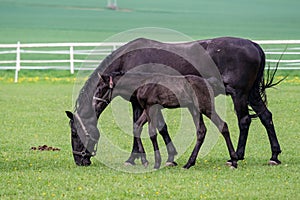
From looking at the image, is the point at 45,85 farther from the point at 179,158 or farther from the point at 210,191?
the point at 210,191

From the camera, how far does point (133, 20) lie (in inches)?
2499

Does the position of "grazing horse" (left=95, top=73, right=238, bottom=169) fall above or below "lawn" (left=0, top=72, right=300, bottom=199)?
above

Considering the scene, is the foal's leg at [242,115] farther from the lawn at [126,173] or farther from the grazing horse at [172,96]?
the grazing horse at [172,96]

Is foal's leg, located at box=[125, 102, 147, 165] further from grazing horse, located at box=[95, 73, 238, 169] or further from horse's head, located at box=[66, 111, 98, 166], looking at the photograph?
horse's head, located at box=[66, 111, 98, 166]

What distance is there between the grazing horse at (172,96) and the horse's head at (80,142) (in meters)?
0.49

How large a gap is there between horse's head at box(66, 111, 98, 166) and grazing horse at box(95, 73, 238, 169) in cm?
49

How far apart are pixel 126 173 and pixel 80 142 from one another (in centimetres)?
107

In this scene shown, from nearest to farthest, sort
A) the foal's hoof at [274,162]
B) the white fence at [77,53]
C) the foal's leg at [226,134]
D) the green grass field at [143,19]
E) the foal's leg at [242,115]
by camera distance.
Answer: the foal's leg at [226,134] → the foal's hoof at [274,162] → the foal's leg at [242,115] → the white fence at [77,53] → the green grass field at [143,19]

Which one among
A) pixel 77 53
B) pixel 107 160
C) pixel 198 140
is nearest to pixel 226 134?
pixel 198 140

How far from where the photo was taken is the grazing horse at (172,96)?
36.4ft

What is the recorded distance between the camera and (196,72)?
12.0 metres

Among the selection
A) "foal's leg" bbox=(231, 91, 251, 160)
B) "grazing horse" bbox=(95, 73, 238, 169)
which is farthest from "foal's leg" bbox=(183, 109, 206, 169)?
"foal's leg" bbox=(231, 91, 251, 160)

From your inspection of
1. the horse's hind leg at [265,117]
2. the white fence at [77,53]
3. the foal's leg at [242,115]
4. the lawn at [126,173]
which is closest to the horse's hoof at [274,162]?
the lawn at [126,173]

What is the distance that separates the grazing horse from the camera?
11.1 meters
